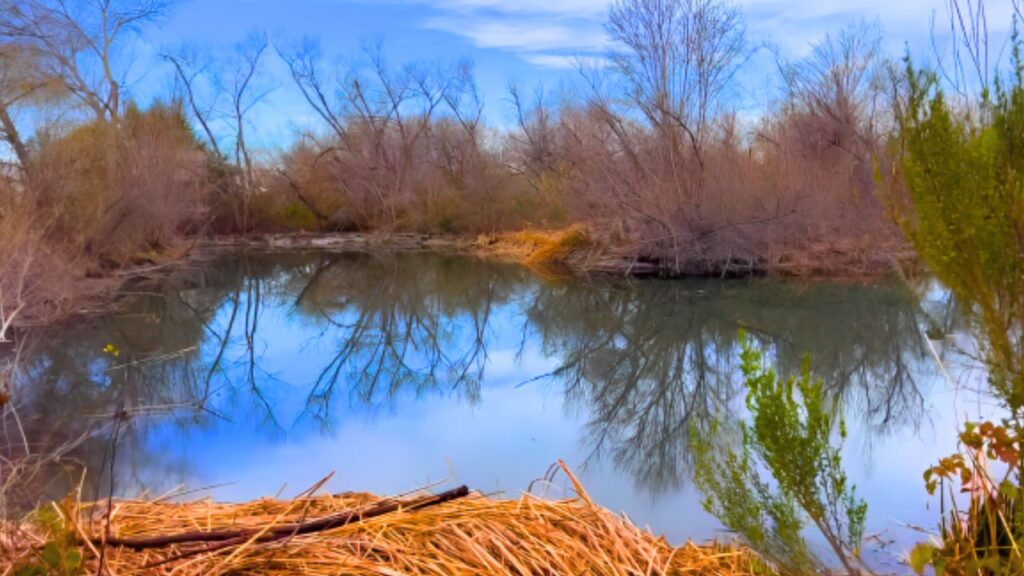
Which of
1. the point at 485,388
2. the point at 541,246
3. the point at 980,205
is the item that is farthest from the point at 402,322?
the point at 980,205

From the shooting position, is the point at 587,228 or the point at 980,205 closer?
the point at 980,205

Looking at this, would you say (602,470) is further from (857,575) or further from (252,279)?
(252,279)

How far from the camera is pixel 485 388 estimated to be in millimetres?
8461

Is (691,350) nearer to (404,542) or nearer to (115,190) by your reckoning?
(404,542)

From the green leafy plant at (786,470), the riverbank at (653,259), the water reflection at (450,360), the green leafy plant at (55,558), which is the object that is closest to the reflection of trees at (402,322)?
the water reflection at (450,360)

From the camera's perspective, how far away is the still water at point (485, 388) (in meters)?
5.38

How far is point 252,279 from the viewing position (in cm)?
1991

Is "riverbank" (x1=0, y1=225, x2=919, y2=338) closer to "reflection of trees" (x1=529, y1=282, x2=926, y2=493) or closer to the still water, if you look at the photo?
the still water

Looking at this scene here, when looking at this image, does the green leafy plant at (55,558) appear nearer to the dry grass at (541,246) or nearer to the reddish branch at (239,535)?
the reddish branch at (239,535)

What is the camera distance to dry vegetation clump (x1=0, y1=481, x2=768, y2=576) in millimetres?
2193

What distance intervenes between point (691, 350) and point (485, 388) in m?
2.88

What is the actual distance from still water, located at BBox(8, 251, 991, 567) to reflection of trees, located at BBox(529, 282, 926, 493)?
0.04 metres

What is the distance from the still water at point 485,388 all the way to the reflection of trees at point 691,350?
4 centimetres

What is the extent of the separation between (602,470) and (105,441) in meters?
3.33
